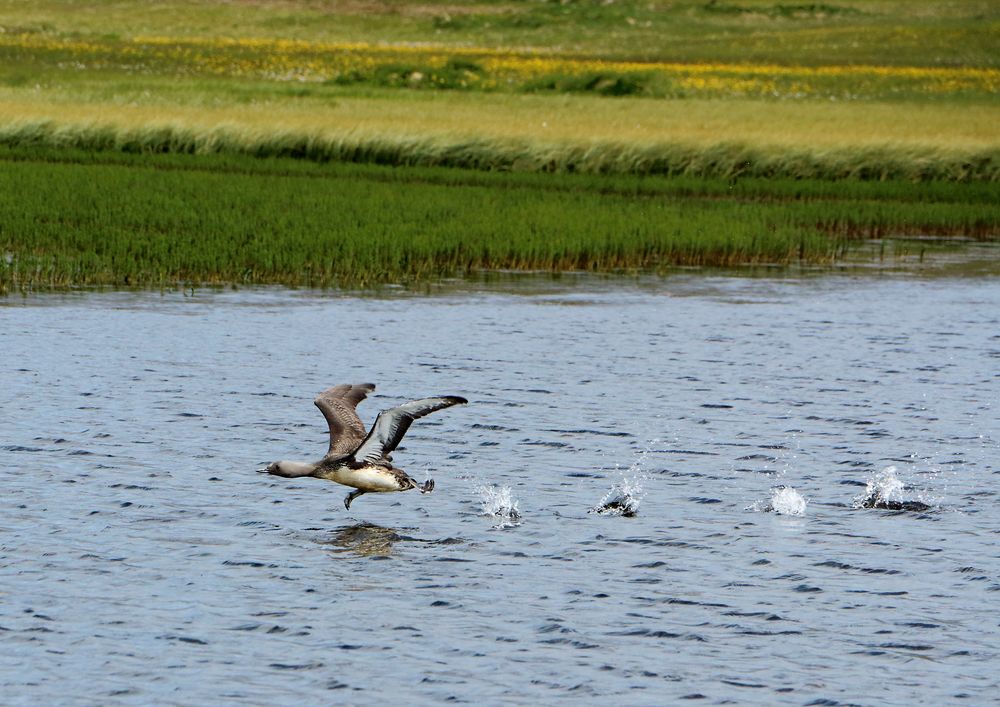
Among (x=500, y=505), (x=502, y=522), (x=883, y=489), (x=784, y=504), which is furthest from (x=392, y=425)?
(x=883, y=489)

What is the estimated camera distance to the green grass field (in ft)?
101

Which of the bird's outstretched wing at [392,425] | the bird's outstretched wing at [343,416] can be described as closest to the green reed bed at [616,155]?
the bird's outstretched wing at [343,416]

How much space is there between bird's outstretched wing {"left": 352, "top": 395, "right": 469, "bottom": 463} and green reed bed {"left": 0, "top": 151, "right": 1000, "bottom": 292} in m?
15.9

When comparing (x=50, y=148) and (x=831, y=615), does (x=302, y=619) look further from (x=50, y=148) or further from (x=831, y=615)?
(x=50, y=148)

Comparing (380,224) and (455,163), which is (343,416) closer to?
(380,224)

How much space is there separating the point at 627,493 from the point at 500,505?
119 cm

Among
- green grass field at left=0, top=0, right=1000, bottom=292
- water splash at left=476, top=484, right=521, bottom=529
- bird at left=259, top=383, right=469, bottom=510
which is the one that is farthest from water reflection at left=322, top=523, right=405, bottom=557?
green grass field at left=0, top=0, right=1000, bottom=292

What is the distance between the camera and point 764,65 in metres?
100

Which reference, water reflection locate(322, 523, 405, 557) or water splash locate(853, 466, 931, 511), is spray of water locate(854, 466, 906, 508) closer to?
water splash locate(853, 466, 931, 511)

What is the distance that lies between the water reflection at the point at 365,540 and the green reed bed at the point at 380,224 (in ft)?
49.0

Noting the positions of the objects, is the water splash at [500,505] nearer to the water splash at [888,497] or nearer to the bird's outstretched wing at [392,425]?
the bird's outstretched wing at [392,425]

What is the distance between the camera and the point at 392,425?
11.6 m

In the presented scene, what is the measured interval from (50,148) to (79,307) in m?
25.7

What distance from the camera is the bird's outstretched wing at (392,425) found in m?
11.1
